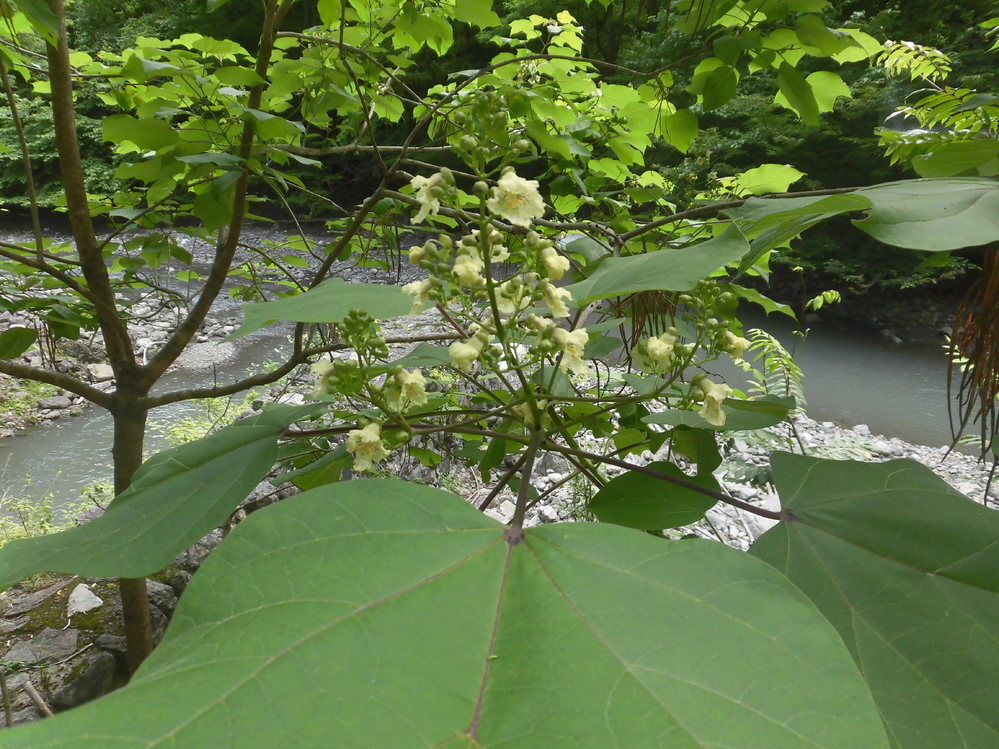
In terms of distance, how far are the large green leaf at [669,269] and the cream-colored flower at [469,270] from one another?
96 millimetres

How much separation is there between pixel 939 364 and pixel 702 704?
822cm

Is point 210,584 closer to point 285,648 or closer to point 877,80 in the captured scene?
point 285,648

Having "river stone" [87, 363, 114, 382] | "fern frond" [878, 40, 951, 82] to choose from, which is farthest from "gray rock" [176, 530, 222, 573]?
"river stone" [87, 363, 114, 382]

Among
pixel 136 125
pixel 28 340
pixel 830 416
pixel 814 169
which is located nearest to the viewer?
pixel 136 125

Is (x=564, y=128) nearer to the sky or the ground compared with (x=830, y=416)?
nearer to the sky

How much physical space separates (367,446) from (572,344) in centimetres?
23

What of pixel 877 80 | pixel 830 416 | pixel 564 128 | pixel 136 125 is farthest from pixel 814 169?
pixel 136 125

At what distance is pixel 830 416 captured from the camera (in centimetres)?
522

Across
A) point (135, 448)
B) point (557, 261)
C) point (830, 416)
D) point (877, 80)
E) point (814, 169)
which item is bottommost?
point (830, 416)

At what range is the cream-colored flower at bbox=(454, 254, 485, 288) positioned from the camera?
518mm

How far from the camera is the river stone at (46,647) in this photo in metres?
1.56

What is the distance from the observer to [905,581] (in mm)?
464

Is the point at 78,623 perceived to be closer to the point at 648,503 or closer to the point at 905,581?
the point at 648,503

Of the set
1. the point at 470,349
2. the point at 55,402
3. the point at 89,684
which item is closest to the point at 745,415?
the point at 470,349
